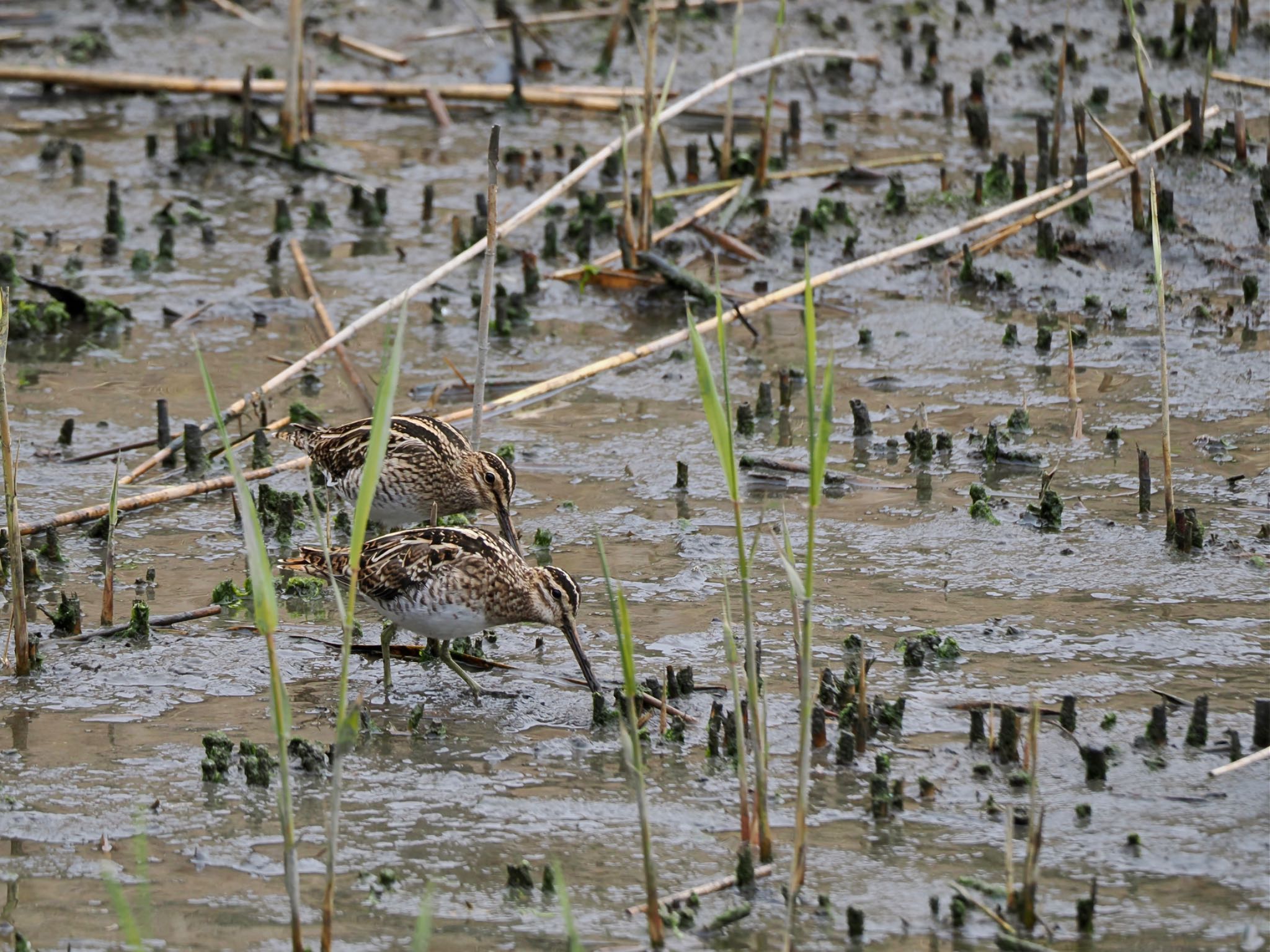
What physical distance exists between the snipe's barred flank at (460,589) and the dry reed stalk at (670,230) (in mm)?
3966

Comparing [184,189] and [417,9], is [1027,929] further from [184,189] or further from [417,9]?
[417,9]

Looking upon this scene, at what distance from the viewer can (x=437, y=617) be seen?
17.9 ft

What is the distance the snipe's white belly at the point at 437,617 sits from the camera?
5.46 m

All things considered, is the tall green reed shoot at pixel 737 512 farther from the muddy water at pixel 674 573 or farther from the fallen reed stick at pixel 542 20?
the fallen reed stick at pixel 542 20

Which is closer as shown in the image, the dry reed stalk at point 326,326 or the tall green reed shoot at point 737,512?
the tall green reed shoot at point 737,512

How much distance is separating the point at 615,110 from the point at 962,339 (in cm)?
410

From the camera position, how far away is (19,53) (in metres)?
13.2

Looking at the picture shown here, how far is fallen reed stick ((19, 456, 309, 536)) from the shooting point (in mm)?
6684

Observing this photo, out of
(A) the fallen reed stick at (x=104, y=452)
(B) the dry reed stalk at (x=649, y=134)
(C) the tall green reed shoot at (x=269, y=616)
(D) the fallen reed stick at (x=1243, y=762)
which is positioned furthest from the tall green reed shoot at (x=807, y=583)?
(B) the dry reed stalk at (x=649, y=134)

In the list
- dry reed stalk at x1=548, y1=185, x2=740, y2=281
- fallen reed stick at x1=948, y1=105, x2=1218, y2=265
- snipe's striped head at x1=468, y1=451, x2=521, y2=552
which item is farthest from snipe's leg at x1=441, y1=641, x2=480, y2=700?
fallen reed stick at x1=948, y1=105, x2=1218, y2=265

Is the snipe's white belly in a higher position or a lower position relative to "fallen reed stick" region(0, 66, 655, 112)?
lower

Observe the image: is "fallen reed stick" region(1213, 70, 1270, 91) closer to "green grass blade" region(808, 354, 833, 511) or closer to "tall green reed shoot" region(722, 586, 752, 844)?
"tall green reed shoot" region(722, 586, 752, 844)

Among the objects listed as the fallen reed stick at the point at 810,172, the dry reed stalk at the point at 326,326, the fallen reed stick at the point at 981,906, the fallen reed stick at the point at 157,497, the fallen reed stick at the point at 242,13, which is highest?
the fallen reed stick at the point at 242,13

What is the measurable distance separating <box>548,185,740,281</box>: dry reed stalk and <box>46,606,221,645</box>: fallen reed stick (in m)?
3.84
